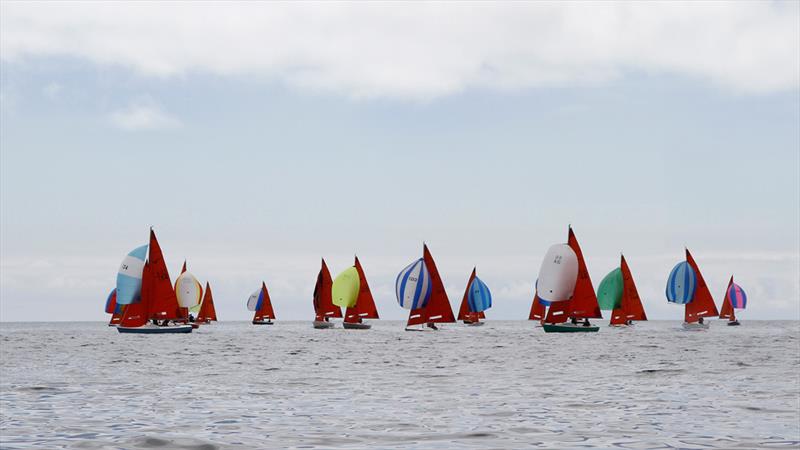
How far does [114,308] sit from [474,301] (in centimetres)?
4390

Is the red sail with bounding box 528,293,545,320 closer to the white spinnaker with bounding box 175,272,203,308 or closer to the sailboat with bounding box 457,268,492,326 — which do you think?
the sailboat with bounding box 457,268,492,326

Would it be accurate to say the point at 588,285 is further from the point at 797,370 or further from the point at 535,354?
the point at 797,370

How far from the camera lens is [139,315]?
254 ft

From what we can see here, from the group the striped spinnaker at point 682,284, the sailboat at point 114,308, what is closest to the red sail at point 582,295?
the striped spinnaker at point 682,284

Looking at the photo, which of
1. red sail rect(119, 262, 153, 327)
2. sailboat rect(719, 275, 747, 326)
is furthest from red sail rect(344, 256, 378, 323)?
sailboat rect(719, 275, 747, 326)

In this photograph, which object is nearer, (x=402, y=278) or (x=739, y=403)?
(x=739, y=403)

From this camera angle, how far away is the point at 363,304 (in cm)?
9175

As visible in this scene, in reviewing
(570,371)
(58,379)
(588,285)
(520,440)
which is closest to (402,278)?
(588,285)

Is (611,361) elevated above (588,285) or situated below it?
below

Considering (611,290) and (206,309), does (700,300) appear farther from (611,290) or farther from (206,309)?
(206,309)

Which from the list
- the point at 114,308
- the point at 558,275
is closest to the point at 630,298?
the point at 558,275

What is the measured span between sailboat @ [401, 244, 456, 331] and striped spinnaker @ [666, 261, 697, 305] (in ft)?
82.6

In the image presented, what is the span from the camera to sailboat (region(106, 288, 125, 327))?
107 meters

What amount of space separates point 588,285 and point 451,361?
117ft
